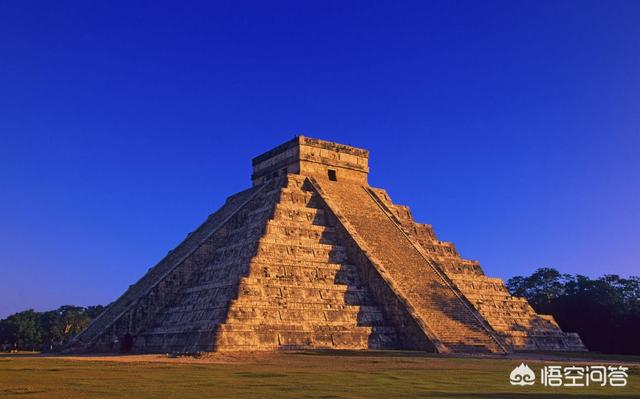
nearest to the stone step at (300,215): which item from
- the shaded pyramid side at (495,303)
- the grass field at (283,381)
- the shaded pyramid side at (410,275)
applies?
the shaded pyramid side at (410,275)

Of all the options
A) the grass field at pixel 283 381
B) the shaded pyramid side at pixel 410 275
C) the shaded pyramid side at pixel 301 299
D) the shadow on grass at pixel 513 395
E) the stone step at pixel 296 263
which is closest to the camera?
the grass field at pixel 283 381

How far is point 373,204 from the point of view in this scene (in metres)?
34.1

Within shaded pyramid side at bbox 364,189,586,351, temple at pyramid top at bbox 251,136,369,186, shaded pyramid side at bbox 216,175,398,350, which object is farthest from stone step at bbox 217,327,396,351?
temple at pyramid top at bbox 251,136,369,186

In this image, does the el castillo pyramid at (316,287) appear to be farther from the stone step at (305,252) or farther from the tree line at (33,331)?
the tree line at (33,331)

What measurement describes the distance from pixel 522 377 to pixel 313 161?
2150 centimetres

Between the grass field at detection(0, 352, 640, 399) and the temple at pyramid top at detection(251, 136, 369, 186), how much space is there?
685 inches

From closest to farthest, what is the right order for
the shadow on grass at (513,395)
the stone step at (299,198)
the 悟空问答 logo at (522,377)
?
1. the shadow on grass at (513,395)
2. the 悟空问答 logo at (522,377)
3. the stone step at (299,198)

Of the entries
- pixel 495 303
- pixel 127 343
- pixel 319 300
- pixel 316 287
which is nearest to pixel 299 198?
pixel 316 287

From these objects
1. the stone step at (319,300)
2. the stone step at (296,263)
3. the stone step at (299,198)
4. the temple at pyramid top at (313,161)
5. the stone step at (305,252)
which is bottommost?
the stone step at (319,300)

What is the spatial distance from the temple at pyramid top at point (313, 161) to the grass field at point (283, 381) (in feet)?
57.1

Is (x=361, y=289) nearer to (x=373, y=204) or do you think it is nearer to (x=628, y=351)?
(x=373, y=204)

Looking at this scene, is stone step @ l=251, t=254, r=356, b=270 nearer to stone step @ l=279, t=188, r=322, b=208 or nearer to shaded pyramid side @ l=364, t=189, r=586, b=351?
stone step @ l=279, t=188, r=322, b=208

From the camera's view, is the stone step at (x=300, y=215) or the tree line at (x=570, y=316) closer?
the stone step at (x=300, y=215)

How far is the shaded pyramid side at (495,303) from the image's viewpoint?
2985cm
